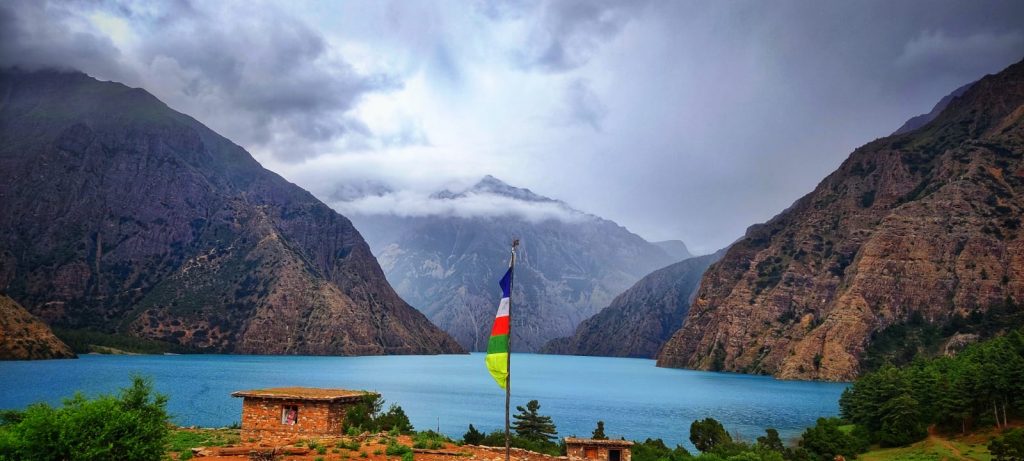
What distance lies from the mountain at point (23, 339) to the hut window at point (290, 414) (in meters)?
154

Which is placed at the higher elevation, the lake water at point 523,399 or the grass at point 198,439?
the grass at point 198,439

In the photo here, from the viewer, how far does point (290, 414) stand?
37156 millimetres

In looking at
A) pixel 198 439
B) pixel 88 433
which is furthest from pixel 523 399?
pixel 88 433

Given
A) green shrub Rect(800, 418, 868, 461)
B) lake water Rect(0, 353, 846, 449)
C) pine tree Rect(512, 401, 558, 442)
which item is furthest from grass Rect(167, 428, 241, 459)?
green shrub Rect(800, 418, 868, 461)

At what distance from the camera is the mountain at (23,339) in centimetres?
15575

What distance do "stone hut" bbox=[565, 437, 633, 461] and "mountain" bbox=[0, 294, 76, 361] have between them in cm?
16595

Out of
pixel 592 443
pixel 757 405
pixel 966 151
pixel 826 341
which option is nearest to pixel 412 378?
pixel 757 405

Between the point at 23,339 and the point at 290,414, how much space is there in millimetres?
162028

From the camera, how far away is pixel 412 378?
151625 millimetres

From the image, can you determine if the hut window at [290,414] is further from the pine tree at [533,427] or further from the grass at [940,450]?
the grass at [940,450]

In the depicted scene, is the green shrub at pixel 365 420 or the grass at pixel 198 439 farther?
the green shrub at pixel 365 420

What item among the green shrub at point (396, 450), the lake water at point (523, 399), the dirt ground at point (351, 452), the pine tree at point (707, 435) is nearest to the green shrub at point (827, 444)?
the pine tree at point (707, 435)

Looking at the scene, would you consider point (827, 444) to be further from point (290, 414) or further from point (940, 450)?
point (290, 414)

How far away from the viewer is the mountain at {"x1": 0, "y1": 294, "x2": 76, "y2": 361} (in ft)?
511
